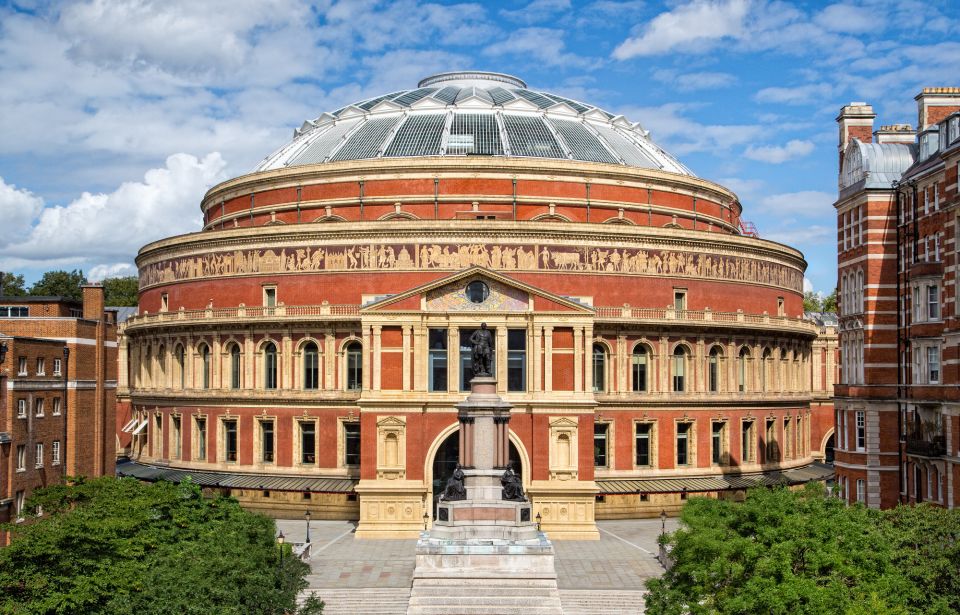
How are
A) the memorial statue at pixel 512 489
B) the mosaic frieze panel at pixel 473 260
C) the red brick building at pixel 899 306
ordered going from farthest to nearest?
the mosaic frieze panel at pixel 473 260 → the red brick building at pixel 899 306 → the memorial statue at pixel 512 489

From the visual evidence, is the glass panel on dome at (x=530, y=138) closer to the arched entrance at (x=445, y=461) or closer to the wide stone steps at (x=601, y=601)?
the arched entrance at (x=445, y=461)

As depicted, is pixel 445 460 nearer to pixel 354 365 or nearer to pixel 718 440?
pixel 354 365

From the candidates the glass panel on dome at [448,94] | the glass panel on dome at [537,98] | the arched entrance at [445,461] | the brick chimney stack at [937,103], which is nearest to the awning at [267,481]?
the arched entrance at [445,461]

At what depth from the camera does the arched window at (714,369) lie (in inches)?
2383

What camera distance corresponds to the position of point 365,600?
3853 centimetres

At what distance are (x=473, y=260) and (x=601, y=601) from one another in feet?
75.4

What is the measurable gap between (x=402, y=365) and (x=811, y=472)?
2967 cm

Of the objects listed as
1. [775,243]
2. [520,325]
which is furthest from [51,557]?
[775,243]

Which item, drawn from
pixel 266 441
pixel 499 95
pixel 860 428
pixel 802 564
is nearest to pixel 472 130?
pixel 499 95

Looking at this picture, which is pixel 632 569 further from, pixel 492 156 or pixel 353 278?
pixel 492 156

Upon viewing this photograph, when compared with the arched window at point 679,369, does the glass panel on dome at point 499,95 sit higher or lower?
higher

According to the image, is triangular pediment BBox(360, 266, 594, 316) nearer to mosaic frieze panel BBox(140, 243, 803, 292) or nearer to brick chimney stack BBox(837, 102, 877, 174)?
mosaic frieze panel BBox(140, 243, 803, 292)

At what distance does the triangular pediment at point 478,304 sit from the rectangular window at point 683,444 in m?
12.7

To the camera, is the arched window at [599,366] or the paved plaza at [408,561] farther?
the arched window at [599,366]
